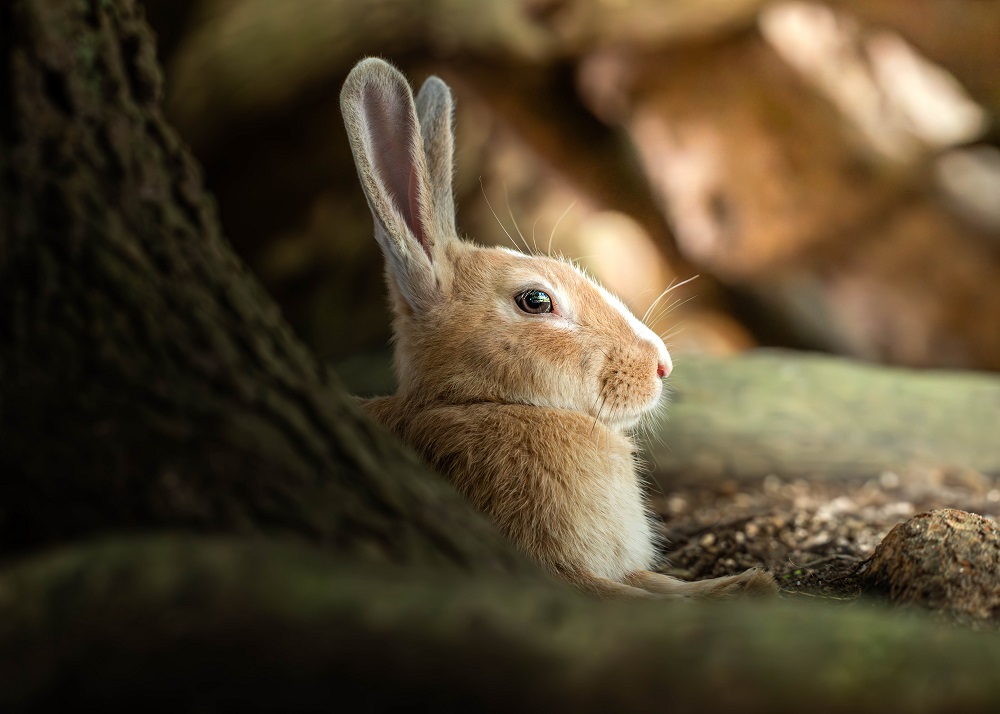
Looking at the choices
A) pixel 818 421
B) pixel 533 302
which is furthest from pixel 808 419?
pixel 533 302

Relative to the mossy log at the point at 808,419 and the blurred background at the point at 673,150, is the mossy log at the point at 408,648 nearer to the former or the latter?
the mossy log at the point at 808,419

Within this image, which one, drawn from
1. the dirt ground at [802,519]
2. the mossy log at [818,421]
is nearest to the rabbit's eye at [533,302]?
the dirt ground at [802,519]

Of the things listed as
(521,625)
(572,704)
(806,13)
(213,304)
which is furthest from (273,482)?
(806,13)

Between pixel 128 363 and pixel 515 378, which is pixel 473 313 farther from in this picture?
pixel 128 363

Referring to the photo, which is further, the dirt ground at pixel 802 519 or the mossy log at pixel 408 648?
the dirt ground at pixel 802 519

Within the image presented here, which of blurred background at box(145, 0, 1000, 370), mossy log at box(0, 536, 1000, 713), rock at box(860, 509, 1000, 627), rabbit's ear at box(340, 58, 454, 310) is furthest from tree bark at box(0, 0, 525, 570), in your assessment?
blurred background at box(145, 0, 1000, 370)

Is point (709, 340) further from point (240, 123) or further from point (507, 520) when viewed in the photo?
point (507, 520)
